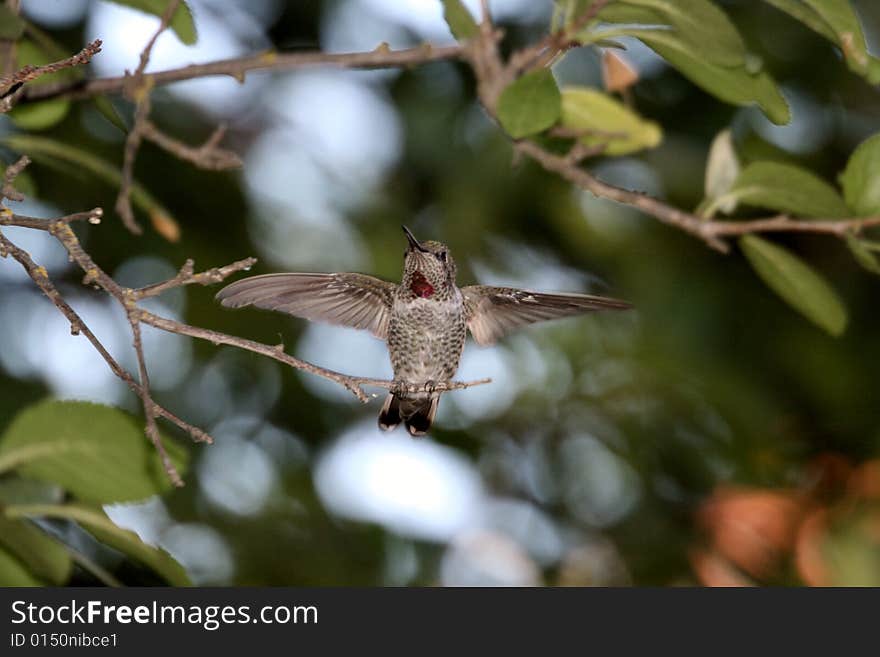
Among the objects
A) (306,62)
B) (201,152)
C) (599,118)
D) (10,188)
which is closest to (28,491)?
(201,152)

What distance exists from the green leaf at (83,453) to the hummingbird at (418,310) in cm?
41

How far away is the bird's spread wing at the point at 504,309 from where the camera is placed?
7.87 feet

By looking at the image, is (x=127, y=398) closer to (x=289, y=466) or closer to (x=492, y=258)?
(x=289, y=466)

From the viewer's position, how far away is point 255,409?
421 centimetres

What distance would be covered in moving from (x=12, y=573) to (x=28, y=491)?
239 mm

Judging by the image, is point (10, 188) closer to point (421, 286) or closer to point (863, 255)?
point (421, 286)

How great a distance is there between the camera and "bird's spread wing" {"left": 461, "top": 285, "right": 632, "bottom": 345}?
2398 mm

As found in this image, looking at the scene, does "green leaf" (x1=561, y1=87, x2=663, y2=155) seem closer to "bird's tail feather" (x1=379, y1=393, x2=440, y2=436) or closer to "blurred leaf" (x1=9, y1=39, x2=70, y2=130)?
"bird's tail feather" (x1=379, y1=393, x2=440, y2=436)

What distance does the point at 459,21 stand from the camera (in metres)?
2.12

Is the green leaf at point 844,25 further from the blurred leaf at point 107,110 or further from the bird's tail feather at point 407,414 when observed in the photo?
the blurred leaf at point 107,110

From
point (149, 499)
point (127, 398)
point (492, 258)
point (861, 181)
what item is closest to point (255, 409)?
point (127, 398)

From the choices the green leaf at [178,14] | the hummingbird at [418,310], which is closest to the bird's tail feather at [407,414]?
the hummingbird at [418,310]

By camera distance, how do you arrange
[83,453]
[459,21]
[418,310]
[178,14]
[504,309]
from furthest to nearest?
1. [504,309]
2. [418,310]
3. [178,14]
4. [459,21]
5. [83,453]

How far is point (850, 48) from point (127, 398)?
284 centimetres
